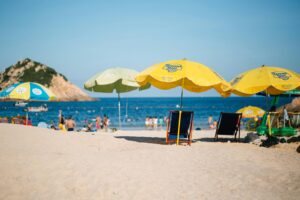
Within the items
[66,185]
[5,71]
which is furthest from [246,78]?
[5,71]

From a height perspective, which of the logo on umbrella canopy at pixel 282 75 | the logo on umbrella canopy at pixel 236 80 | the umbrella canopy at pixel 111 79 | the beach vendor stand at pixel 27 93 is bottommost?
the beach vendor stand at pixel 27 93

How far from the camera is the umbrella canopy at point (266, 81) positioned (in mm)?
8562

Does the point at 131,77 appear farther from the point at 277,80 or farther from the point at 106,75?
the point at 277,80

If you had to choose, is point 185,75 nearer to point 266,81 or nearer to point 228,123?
point 266,81

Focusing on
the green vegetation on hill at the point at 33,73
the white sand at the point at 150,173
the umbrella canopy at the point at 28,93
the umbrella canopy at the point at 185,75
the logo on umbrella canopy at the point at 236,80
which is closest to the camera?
the white sand at the point at 150,173

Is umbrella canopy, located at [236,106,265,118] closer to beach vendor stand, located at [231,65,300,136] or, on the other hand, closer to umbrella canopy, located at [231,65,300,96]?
beach vendor stand, located at [231,65,300,136]

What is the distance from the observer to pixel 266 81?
28.4ft

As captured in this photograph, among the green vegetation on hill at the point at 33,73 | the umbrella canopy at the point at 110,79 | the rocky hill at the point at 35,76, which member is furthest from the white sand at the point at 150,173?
the green vegetation on hill at the point at 33,73

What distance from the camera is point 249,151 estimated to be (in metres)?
7.93

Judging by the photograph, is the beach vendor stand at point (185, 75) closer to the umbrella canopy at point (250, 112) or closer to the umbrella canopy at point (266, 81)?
the umbrella canopy at point (266, 81)

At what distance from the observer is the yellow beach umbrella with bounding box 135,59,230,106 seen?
27.1 feet

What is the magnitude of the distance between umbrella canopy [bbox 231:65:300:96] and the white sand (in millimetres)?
1767

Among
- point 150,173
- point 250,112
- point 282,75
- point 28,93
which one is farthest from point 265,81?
point 250,112

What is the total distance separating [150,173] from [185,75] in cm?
353
